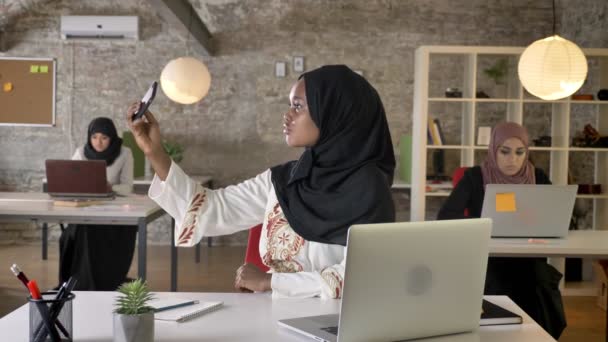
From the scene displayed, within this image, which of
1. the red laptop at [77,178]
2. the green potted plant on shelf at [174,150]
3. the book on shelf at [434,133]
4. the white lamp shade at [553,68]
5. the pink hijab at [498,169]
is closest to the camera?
the pink hijab at [498,169]

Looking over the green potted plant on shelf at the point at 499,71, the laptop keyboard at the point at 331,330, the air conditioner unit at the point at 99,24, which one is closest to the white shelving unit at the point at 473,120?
the green potted plant on shelf at the point at 499,71

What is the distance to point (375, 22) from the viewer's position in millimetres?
8320

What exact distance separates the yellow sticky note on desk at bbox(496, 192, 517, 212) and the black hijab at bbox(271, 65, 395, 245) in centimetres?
Answer: 151

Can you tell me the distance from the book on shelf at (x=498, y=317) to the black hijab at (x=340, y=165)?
1.44ft

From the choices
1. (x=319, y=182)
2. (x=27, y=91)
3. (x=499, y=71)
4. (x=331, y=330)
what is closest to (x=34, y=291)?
(x=331, y=330)

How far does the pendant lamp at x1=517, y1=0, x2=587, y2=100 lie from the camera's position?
208 inches

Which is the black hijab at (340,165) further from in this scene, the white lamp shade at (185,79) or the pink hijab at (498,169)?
the white lamp shade at (185,79)

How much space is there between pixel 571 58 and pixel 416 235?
13.7 ft

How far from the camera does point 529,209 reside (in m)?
3.79

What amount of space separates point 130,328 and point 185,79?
476 cm

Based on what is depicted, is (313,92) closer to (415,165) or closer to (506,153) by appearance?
(506,153)

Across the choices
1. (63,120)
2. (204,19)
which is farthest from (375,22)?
(63,120)

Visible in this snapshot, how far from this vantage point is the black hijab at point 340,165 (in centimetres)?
229

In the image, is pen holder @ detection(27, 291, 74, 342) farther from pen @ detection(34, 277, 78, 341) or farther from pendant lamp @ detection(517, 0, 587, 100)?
pendant lamp @ detection(517, 0, 587, 100)
